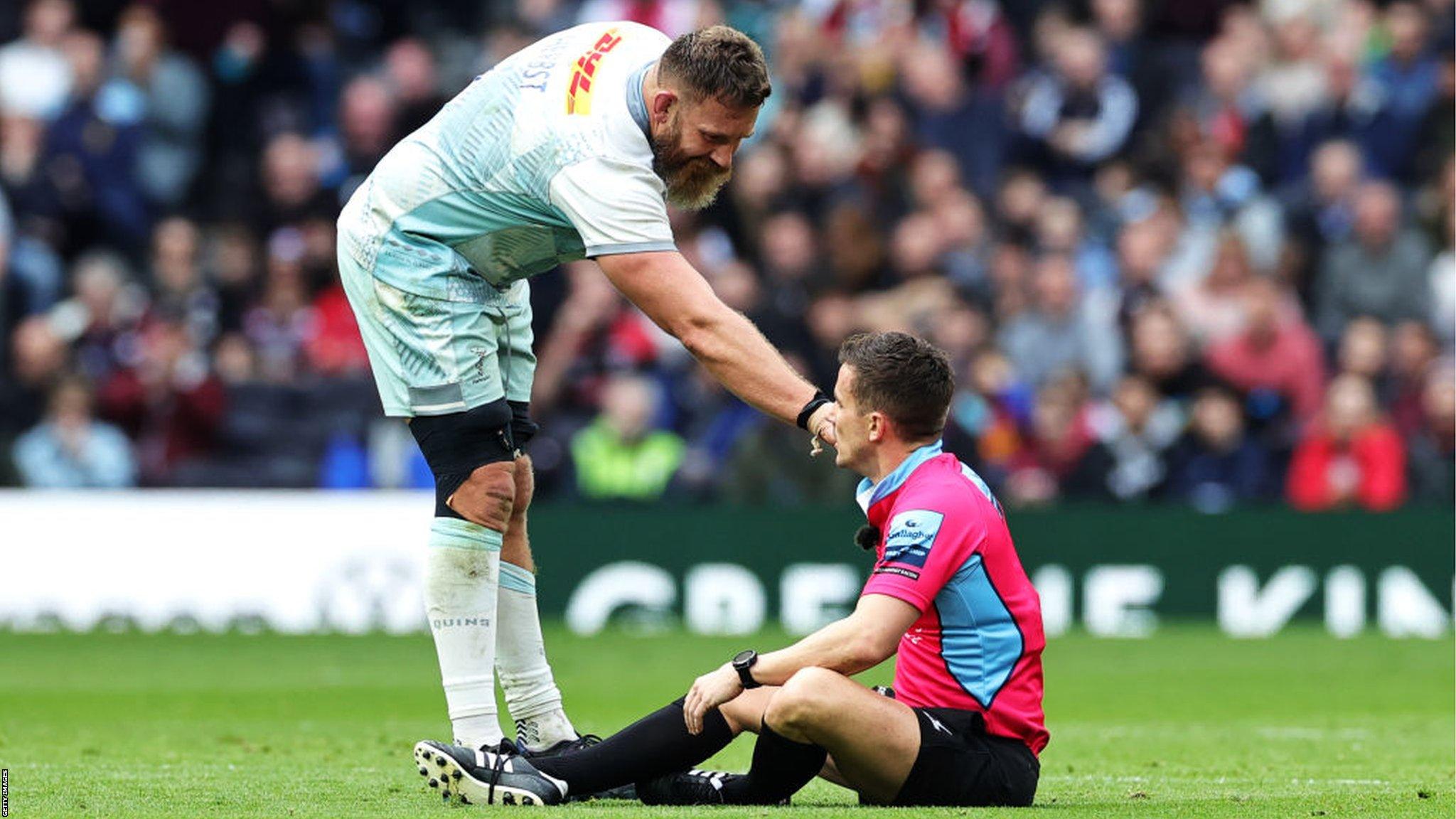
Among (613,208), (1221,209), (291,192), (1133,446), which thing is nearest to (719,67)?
(613,208)

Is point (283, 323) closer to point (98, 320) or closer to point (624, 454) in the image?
point (98, 320)

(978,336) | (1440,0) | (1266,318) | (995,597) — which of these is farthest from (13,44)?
(995,597)

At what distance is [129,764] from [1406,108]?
1381 centimetres

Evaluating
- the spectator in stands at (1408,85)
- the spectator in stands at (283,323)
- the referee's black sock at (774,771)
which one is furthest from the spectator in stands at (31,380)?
the referee's black sock at (774,771)

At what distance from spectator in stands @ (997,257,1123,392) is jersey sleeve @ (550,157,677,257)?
10601 millimetres

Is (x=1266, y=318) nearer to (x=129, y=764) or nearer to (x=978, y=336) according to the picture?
(x=978, y=336)

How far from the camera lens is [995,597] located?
639 cm

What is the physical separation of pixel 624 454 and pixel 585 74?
31.7 ft

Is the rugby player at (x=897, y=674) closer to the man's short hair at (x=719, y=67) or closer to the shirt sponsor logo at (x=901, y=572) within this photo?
the shirt sponsor logo at (x=901, y=572)

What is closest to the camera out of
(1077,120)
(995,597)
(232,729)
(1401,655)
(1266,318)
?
(995,597)

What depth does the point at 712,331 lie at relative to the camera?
684 centimetres

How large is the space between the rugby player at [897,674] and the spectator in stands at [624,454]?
9.88m

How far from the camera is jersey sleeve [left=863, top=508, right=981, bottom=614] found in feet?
20.4

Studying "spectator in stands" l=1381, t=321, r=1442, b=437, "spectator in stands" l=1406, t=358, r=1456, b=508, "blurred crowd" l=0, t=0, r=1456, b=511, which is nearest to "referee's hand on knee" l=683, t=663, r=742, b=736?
"blurred crowd" l=0, t=0, r=1456, b=511
